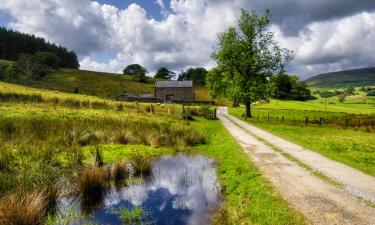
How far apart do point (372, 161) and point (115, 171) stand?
46.2 ft

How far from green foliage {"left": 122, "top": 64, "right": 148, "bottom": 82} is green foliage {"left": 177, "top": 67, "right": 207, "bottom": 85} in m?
28.3

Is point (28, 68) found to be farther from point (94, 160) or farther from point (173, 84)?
point (94, 160)

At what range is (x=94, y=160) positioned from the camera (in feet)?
52.8

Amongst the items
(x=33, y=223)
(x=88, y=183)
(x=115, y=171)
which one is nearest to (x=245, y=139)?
(x=115, y=171)

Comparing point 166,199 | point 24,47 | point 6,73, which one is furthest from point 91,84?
point 166,199

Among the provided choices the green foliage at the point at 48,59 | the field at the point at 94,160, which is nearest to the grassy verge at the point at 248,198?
the field at the point at 94,160

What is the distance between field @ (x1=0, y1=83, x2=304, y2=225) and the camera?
9734 mm

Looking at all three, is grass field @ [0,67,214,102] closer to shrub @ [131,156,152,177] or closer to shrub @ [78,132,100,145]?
shrub @ [78,132,100,145]

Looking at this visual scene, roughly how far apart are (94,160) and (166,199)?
5.42 m

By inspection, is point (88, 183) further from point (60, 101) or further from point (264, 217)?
point (60, 101)

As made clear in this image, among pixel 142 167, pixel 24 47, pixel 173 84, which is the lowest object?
pixel 142 167

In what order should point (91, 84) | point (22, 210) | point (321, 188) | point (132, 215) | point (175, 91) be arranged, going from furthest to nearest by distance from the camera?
point (91, 84) < point (175, 91) < point (321, 188) < point (132, 215) < point (22, 210)

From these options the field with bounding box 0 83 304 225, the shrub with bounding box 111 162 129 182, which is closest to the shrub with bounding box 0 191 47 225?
the field with bounding box 0 83 304 225

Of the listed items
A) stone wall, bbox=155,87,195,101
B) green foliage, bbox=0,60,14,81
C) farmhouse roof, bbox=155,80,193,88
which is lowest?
stone wall, bbox=155,87,195,101
